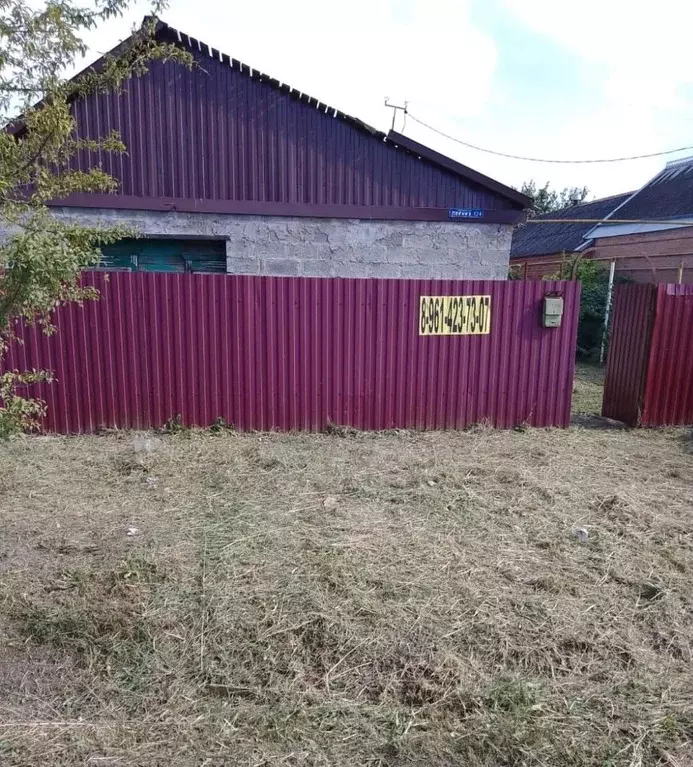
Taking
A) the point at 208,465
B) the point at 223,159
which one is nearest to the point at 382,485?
the point at 208,465

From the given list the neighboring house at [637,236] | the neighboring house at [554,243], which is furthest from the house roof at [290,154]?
the neighboring house at [554,243]

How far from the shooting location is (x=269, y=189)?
8594 millimetres

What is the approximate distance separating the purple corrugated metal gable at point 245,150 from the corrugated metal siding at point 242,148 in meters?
0.01

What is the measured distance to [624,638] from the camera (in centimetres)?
295

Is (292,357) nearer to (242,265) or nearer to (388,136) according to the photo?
(242,265)

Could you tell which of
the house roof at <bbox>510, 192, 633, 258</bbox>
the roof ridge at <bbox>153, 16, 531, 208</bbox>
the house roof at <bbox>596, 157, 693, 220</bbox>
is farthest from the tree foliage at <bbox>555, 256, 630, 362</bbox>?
the roof ridge at <bbox>153, 16, 531, 208</bbox>

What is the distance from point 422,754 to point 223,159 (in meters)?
8.16

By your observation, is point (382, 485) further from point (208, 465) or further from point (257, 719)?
point (257, 719)

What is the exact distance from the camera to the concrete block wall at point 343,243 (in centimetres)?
855

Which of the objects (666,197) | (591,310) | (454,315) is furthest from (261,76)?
(666,197)

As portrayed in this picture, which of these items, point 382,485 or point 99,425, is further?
point 99,425

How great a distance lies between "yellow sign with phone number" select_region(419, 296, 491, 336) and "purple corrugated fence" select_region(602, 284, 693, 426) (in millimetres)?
2150

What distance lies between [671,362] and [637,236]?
36.0 ft

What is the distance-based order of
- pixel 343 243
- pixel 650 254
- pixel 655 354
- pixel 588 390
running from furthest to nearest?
pixel 650 254, pixel 588 390, pixel 343 243, pixel 655 354
